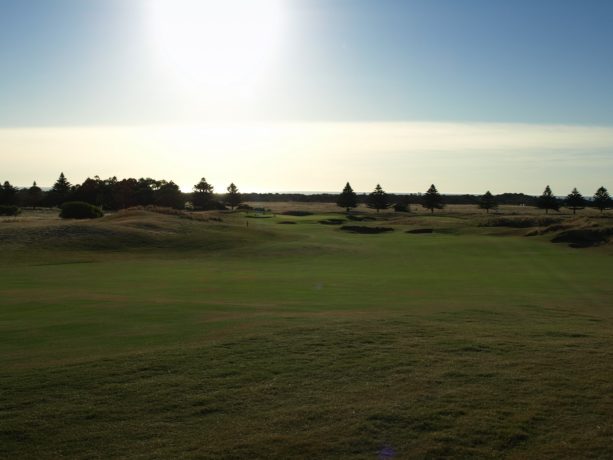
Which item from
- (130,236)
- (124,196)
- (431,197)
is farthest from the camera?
(431,197)

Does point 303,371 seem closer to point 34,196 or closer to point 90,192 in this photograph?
point 90,192

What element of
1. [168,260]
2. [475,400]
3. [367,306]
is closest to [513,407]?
[475,400]

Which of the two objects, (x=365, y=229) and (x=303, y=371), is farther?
(x=365, y=229)

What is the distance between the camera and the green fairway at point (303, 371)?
7.83 meters

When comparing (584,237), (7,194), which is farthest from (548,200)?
(7,194)

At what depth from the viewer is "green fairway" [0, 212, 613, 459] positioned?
7.83 metres

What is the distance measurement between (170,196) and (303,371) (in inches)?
4059

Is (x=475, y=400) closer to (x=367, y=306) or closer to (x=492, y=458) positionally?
(x=492, y=458)

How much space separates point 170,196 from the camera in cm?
10988

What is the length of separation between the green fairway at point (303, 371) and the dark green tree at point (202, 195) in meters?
92.1

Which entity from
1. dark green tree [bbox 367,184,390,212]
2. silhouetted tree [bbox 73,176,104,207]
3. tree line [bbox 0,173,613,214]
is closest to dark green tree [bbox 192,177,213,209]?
tree line [bbox 0,173,613,214]

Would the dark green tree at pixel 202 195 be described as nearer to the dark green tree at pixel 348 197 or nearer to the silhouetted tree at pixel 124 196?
the silhouetted tree at pixel 124 196

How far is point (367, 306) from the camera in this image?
789 inches

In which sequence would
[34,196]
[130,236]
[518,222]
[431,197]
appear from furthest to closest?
[34,196]
[431,197]
[518,222]
[130,236]
